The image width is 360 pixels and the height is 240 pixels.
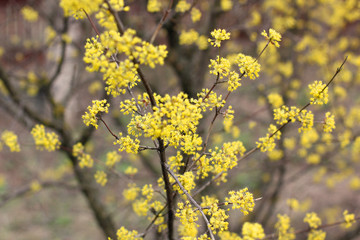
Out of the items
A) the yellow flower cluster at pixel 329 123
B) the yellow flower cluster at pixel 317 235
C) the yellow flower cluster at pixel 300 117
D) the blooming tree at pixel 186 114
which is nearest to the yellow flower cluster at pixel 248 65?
the blooming tree at pixel 186 114

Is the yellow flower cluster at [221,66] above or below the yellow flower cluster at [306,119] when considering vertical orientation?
above

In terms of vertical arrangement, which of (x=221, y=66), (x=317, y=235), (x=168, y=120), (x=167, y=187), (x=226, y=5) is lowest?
(x=317, y=235)

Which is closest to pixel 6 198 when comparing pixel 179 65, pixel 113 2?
pixel 179 65

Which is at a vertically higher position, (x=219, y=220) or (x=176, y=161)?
(x=176, y=161)

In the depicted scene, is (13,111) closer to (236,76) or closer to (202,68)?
(202,68)

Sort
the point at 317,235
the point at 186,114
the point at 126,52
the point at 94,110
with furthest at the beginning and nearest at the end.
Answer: the point at 317,235
the point at 94,110
the point at 186,114
the point at 126,52

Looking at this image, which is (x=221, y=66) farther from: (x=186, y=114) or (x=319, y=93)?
(x=319, y=93)

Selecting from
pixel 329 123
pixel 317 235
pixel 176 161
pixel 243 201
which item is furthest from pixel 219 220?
pixel 317 235

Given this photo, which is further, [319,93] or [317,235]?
[317,235]

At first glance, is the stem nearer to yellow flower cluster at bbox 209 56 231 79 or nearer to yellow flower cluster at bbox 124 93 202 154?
yellow flower cluster at bbox 124 93 202 154

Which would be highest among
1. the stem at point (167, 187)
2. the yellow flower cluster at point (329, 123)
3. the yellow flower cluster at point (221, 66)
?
the yellow flower cluster at point (221, 66)

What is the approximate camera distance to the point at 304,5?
228 inches

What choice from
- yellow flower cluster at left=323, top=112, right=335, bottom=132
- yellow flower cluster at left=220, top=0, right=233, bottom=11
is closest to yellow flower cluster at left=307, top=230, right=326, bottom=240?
yellow flower cluster at left=323, top=112, right=335, bottom=132

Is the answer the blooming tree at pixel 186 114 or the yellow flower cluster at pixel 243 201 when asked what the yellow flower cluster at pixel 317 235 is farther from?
the yellow flower cluster at pixel 243 201
